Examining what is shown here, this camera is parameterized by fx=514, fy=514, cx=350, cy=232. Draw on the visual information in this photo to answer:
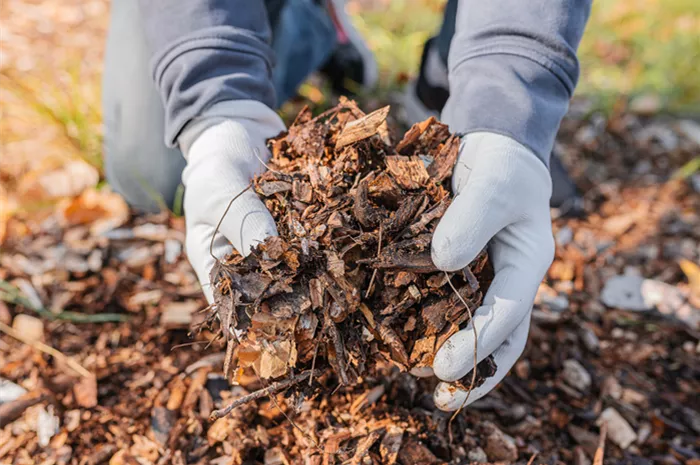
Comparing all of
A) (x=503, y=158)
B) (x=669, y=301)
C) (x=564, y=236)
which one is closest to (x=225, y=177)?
(x=503, y=158)

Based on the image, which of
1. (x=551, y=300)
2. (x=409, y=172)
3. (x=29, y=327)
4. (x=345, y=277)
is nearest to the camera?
(x=345, y=277)

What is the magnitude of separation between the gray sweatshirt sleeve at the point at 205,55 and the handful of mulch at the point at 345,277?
0.55 m

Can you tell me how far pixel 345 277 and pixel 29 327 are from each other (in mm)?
1501

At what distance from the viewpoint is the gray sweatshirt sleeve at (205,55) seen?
191 cm

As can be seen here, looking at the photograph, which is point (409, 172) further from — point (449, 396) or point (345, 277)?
point (449, 396)

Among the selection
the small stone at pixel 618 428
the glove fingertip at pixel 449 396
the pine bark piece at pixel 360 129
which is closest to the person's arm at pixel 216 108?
the pine bark piece at pixel 360 129

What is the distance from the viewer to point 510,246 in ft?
5.41

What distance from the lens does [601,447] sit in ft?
5.76

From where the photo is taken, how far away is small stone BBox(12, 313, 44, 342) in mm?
2092

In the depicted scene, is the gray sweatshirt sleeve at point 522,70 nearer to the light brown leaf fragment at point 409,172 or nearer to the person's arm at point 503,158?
the person's arm at point 503,158

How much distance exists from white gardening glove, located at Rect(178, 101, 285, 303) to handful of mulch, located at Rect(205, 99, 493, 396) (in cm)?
7

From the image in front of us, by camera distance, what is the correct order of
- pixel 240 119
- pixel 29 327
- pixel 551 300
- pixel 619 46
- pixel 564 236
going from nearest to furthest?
pixel 240 119 → pixel 29 327 → pixel 551 300 → pixel 564 236 → pixel 619 46

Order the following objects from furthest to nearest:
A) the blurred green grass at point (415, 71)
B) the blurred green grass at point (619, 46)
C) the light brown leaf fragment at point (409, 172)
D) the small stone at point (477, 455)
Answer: the blurred green grass at point (619, 46), the blurred green grass at point (415, 71), the small stone at point (477, 455), the light brown leaf fragment at point (409, 172)

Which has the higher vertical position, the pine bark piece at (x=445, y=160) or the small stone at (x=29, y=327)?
the pine bark piece at (x=445, y=160)
